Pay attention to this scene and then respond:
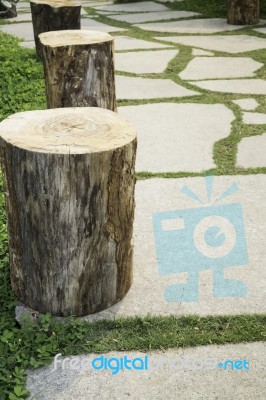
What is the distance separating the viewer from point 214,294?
230cm

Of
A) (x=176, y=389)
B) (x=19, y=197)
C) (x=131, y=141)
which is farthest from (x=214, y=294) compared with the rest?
(x=19, y=197)

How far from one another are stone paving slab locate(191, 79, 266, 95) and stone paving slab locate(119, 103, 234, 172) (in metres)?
0.41

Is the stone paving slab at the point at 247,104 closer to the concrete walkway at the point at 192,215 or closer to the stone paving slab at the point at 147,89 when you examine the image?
the concrete walkway at the point at 192,215

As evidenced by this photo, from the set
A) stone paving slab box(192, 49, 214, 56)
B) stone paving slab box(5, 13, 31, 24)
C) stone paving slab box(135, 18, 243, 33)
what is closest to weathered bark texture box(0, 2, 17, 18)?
stone paving slab box(5, 13, 31, 24)

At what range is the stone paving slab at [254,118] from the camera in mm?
3961

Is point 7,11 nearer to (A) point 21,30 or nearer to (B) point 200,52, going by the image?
(A) point 21,30

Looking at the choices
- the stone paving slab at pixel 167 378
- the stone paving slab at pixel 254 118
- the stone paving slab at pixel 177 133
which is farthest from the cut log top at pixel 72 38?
the stone paving slab at pixel 167 378

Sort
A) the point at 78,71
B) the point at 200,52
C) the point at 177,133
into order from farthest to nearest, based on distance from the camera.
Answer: the point at 200,52, the point at 177,133, the point at 78,71

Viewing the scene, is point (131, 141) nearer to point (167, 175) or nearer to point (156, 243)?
point (156, 243)

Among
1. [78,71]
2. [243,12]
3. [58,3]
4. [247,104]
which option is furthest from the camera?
[243,12]

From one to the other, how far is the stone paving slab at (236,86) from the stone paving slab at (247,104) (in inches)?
8.3

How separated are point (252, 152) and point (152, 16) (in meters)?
4.85

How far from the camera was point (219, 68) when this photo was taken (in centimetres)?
525

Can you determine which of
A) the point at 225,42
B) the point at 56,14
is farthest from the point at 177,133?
the point at 225,42
